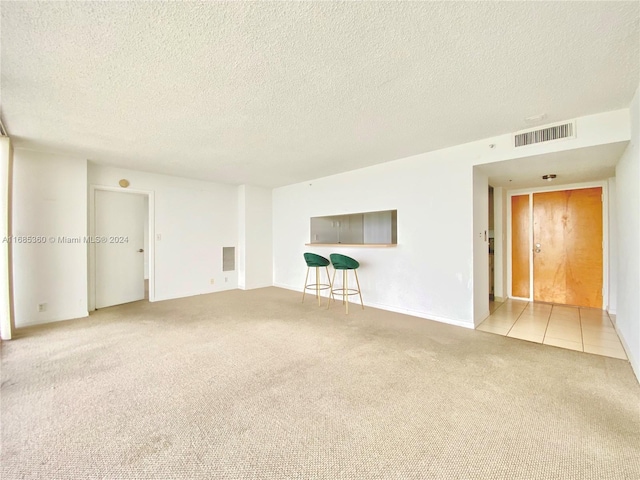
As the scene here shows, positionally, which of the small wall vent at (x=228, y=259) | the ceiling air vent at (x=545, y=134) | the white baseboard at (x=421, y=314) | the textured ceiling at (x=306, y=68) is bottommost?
the white baseboard at (x=421, y=314)

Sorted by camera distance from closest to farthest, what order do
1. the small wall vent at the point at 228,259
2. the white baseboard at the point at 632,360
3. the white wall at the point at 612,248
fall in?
the white baseboard at the point at 632,360, the white wall at the point at 612,248, the small wall vent at the point at 228,259

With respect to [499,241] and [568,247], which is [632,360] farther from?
[499,241]

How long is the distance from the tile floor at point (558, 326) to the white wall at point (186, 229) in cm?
507

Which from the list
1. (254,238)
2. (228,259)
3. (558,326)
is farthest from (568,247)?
(228,259)

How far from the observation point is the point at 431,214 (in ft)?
12.6

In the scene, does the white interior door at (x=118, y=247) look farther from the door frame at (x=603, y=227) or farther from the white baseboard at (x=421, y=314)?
the door frame at (x=603, y=227)

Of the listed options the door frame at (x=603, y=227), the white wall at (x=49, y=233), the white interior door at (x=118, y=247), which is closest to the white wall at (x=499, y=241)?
the door frame at (x=603, y=227)

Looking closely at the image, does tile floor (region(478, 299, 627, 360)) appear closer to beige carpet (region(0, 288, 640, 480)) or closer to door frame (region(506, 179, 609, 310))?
beige carpet (region(0, 288, 640, 480))

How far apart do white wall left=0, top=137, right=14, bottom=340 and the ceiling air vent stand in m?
5.83

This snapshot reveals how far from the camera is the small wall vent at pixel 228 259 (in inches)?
241

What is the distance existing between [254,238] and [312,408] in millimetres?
4836

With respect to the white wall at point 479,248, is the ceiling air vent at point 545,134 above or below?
above

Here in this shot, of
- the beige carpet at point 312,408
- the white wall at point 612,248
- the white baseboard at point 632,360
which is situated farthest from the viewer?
the white wall at point 612,248

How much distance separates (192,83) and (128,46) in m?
0.46
